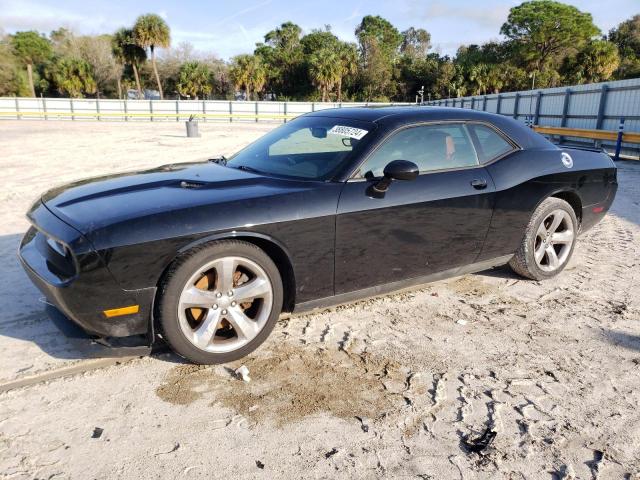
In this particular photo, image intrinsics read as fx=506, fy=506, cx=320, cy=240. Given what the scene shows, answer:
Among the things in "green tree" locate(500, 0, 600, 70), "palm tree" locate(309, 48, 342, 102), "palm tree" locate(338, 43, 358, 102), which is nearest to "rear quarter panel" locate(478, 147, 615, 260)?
"palm tree" locate(309, 48, 342, 102)

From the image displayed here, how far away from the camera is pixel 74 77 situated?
5097cm

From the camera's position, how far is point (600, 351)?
3.29 m

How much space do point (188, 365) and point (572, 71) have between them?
6802 cm

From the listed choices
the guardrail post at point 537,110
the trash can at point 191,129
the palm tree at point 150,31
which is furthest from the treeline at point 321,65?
the guardrail post at point 537,110

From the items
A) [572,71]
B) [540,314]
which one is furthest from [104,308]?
[572,71]

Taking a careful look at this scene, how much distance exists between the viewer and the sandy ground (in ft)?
7.38

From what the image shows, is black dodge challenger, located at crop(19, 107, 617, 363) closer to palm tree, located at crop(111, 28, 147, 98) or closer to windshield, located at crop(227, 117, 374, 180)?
windshield, located at crop(227, 117, 374, 180)

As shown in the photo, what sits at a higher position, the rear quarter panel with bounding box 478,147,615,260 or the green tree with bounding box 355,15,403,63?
the green tree with bounding box 355,15,403,63

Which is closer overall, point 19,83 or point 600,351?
point 600,351

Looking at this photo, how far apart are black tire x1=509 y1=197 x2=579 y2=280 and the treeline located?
4809cm

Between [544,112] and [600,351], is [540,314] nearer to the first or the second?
[600,351]

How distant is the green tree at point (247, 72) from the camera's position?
5309cm

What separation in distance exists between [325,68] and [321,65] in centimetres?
53

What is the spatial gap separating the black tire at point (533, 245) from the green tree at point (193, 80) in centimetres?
5268
